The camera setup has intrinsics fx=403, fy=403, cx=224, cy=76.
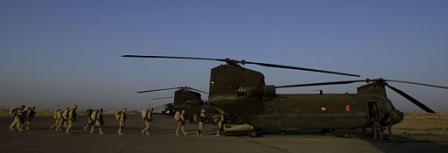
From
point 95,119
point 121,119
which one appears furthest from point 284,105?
point 95,119

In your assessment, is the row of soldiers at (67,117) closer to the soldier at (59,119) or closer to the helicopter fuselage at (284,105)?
the soldier at (59,119)

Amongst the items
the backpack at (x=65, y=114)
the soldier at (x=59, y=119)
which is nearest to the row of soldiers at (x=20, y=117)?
the soldier at (x=59, y=119)

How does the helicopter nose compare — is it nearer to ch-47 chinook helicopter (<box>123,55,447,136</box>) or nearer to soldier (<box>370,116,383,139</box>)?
ch-47 chinook helicopter (<box>123,55,447,136</box>)

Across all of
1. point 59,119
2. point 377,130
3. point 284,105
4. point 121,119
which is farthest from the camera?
point 59,119

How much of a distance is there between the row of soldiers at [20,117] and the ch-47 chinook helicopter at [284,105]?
1226 cm

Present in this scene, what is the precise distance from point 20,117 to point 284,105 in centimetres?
1605

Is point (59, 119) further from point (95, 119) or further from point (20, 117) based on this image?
point (95, 119)

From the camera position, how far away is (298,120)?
72.9 feet

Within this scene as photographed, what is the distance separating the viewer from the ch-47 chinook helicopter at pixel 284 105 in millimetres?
21522

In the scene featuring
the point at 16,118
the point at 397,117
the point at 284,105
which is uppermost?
the point at 284,105

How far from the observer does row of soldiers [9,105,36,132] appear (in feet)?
80.5

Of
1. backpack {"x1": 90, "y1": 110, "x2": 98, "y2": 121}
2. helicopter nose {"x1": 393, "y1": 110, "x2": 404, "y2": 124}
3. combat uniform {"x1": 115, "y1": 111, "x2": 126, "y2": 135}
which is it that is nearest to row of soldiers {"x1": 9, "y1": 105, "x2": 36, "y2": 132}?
backpack {"x1": 90, "y1": 110, "x2": 98, "y2": 121}

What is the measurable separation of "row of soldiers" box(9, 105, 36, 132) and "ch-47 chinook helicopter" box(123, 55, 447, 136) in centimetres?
1226

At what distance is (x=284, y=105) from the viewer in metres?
22.4
